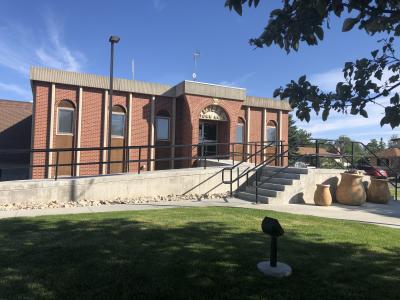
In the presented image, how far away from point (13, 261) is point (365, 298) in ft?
13.6

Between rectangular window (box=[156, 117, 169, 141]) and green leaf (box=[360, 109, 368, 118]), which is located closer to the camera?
green leaf (box=[360, 109, 368, 118])

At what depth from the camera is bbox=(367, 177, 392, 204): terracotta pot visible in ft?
41.5

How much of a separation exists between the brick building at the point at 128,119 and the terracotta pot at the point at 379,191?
4.94m

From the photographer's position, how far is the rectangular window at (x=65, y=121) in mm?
17938

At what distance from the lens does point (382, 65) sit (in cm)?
299

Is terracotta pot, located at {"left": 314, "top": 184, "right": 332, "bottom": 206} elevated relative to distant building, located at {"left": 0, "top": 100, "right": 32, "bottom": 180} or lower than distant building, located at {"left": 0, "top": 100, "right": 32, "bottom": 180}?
lower

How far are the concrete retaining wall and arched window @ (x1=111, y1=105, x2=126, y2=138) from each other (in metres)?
7.42

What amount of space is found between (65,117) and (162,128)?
510cm

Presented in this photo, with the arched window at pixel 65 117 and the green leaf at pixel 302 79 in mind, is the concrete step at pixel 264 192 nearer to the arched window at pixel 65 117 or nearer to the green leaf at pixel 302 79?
the green leaf at pixel 302 79

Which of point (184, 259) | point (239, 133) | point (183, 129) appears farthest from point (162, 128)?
point (184, 259)

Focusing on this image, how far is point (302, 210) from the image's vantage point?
1032 centimetres

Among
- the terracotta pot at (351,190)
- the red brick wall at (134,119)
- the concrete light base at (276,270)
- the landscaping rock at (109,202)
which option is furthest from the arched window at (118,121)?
the concrete light base at (276,270)

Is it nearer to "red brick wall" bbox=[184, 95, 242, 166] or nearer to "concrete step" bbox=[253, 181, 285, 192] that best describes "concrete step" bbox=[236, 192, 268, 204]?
"concrete step" bbox=[253, 181, 285, 192]

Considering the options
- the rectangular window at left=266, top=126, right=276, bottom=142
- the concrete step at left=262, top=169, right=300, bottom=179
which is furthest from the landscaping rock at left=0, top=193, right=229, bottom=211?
the rectangular window at left=266, top=126, right=276, bottom=142
